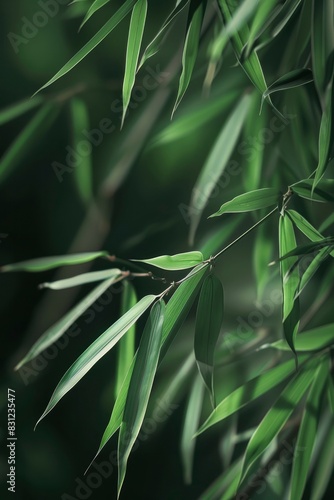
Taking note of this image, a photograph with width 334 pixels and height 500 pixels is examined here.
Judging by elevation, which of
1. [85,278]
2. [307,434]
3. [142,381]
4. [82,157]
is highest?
[82,157]

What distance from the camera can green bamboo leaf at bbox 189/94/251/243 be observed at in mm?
792

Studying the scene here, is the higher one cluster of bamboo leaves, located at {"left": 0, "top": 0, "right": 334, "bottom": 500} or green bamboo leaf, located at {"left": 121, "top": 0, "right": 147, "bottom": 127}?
green bamboo leaf, located at {"left": 121, "top": 0, "right": 147, "bottom": 127}

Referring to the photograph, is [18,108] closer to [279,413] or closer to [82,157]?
[82,157]

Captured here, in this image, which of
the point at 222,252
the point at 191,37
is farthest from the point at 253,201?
the point at 191,37

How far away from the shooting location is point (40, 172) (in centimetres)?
82

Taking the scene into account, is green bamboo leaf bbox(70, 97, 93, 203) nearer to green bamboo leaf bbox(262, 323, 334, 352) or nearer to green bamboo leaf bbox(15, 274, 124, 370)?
green bamboo leaf bbox(15, 274, 124, 370)

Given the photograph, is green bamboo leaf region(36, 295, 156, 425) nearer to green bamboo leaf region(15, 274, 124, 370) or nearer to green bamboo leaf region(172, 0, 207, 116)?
green bamboo leaf region(15, 274, 124, 370)

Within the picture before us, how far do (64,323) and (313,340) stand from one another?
32 cm

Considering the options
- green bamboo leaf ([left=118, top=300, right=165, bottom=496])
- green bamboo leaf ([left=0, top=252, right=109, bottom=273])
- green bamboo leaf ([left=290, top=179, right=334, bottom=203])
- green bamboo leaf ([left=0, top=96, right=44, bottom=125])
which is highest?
green bamboo leaf ([left=0, top=96, right=44, bottom=125])

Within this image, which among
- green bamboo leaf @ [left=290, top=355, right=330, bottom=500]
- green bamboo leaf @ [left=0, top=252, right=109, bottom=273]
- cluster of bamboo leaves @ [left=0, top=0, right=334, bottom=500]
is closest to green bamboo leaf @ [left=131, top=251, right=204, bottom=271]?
cluster of bamboo leaves @ [left=0, top=0, right=334, bottom=500]

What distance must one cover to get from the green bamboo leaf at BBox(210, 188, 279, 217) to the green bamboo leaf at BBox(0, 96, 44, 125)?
296 millimetres

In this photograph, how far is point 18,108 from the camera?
0.80 meters

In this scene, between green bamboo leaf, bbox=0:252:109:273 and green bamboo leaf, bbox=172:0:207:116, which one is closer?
green bamboo leaf, bbox=172:0:207:116

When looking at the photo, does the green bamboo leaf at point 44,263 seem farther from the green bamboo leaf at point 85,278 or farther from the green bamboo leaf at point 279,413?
the green bamboo leaf at point 279,413
